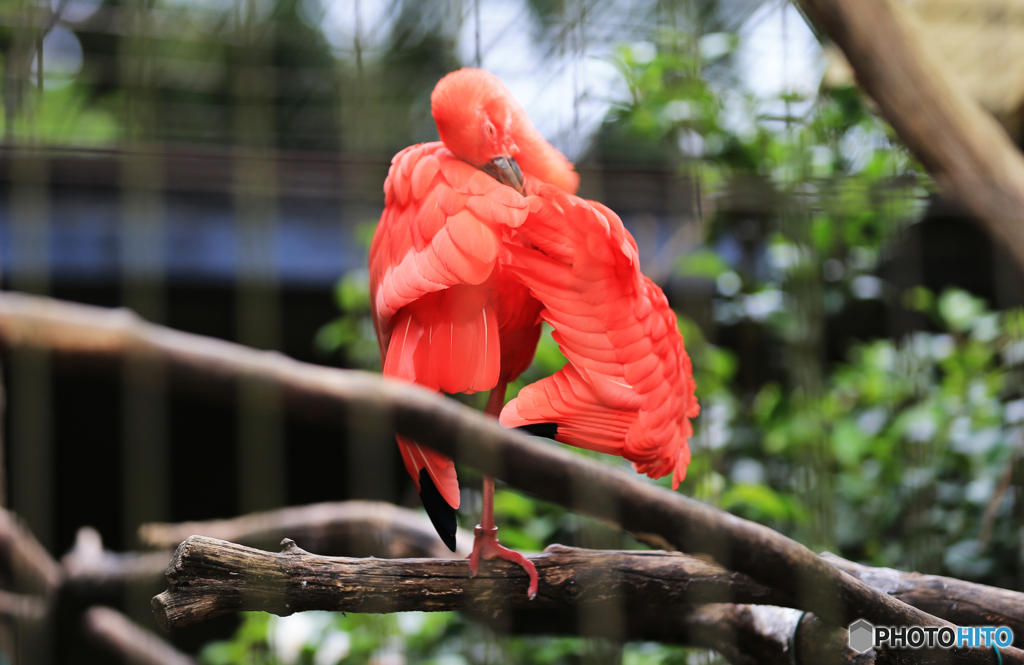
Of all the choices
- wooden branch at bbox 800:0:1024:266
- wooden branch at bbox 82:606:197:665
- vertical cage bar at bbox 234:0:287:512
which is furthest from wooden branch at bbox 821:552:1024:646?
wooden branch at bbox 82:606:197:665

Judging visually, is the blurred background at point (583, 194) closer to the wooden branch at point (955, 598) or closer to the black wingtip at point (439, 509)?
the wooden branch at point (955, 598)

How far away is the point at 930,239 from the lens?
234 cm

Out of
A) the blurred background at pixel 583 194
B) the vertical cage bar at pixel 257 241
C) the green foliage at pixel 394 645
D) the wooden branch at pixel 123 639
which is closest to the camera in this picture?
the vertical cage bar at pixel 257 241

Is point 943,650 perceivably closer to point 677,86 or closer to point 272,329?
point 677,86

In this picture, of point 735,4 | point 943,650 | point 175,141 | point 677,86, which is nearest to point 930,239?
point 735,4

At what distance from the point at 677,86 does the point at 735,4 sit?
59cm

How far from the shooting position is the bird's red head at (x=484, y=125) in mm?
638

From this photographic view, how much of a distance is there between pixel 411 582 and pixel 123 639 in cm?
Answer: 143

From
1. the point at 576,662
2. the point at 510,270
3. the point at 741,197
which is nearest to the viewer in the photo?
the point at 510,270

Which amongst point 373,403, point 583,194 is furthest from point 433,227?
point 583,194

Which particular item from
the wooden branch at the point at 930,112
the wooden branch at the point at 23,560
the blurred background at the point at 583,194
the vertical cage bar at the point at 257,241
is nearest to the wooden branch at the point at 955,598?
the blurred background at the point at 583,194

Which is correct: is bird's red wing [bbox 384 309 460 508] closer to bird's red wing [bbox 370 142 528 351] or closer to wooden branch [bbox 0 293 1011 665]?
bird's red wing [bbox 370 142 528 351]

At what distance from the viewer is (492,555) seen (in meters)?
0.73

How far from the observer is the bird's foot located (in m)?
0.72
